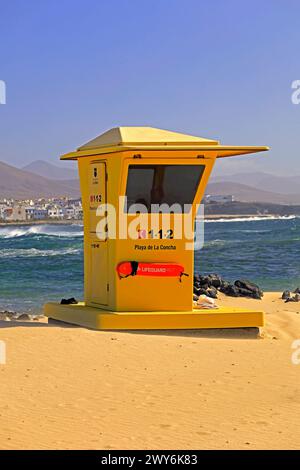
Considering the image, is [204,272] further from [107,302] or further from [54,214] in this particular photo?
[54,214]

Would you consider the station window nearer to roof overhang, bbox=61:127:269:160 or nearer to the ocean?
roof overhang, bbox=61:127:269:160

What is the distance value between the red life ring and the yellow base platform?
1.68 feet

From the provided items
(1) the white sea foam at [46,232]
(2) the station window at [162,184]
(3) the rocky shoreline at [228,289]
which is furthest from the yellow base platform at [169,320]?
(1) the white sea foam at [46,232]

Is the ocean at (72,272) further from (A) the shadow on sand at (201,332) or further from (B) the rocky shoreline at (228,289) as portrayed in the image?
(A) the shadow on sand at (201,332)

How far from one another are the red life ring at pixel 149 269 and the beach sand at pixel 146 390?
78 centimetres

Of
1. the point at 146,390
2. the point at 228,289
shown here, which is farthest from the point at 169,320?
the point at 228,289

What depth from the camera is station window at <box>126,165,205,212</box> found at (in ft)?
35.0

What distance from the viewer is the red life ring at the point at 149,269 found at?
1077cm

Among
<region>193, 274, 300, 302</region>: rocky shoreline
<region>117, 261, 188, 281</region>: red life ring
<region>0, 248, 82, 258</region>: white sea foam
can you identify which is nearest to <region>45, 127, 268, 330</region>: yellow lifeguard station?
<region>117, 261, 188, 281</region>: red life ring

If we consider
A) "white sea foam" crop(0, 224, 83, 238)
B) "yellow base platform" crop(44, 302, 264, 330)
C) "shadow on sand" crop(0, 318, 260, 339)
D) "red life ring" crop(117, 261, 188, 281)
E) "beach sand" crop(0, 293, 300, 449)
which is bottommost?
"white sea foam" crop(0, 224, 83, 238)

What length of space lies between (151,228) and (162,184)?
0.57 meters

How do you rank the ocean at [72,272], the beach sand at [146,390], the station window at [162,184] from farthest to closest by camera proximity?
the ocean at [72,272] < the station window at [162,184] < the beach sand at [146,390]

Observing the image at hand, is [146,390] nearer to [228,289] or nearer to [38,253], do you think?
[228,289]
